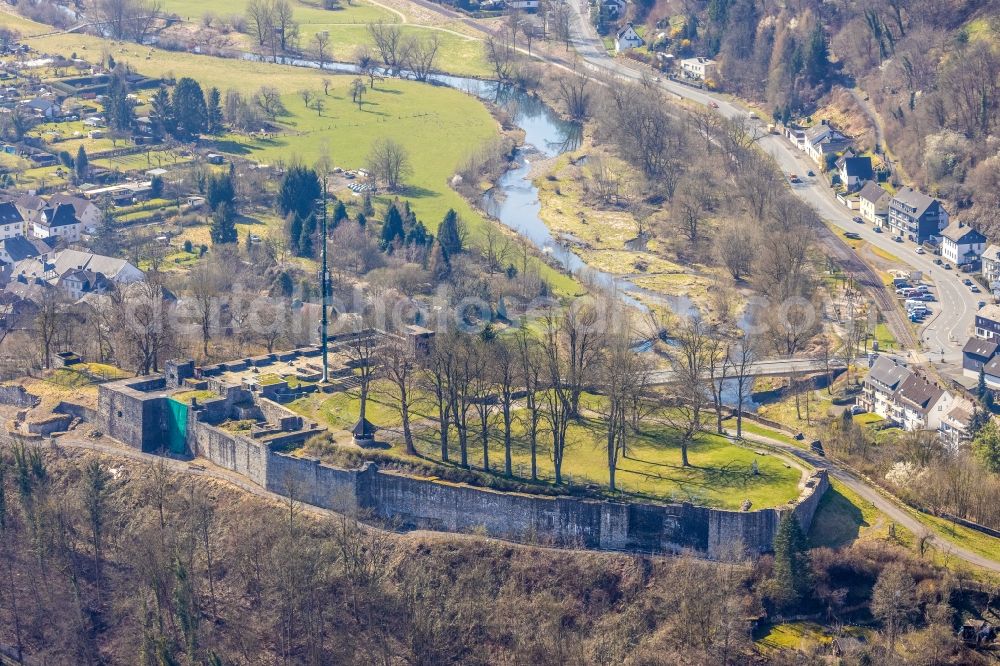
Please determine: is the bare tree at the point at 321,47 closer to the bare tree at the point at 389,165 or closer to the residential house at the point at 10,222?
the bare tree at the point at 389,165

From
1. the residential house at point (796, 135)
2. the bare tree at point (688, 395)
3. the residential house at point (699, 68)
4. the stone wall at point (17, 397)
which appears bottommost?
the stone wall at point (17, 397)

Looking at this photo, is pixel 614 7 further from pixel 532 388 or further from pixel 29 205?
pixel 532 388

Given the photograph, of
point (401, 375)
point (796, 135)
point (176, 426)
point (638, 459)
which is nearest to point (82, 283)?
point (176, 426)

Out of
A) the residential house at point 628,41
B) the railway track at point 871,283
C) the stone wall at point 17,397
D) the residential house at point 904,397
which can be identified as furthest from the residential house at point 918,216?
the stone wall at point 17,397

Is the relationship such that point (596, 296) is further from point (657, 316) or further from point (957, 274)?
point (957, 274)

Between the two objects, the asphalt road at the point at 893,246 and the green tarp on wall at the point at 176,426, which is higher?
the asphalt road at the point at 893,246

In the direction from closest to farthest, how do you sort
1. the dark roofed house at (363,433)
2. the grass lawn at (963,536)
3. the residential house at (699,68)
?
1. the grass lawn at (963,536)
2. the dark roofed house at (363,433)
3. the residential house at (699,68)
